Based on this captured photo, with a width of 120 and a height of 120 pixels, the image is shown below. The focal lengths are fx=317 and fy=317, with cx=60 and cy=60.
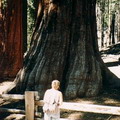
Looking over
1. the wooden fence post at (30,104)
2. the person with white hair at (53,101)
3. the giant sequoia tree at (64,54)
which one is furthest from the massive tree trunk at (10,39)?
the person with white hair at (53,101)

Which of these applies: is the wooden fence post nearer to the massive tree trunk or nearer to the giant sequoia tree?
the giant sequoia tree

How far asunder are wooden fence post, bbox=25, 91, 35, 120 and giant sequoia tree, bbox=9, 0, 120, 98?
209 centimetres

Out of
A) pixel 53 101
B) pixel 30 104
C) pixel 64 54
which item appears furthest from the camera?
pixel 64 54

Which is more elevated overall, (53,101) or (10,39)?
(10,39)

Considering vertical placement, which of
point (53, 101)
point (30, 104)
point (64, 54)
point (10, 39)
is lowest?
point (30, 104)

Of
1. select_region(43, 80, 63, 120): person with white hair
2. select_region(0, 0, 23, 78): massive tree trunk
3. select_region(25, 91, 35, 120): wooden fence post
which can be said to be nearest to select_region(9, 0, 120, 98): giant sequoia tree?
select_region(25, 91, 35, 120): wooden fence post

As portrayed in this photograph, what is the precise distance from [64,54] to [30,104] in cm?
303

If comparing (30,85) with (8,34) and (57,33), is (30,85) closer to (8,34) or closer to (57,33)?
(57,33)

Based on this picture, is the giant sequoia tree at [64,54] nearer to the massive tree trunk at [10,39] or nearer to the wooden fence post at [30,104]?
the wooden fence post at [30,104]

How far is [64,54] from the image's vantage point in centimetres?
1057

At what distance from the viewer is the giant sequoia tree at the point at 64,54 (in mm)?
10273

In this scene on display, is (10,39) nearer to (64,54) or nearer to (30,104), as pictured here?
(64,54)

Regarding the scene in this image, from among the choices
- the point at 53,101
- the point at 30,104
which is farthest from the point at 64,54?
the point at 53,101

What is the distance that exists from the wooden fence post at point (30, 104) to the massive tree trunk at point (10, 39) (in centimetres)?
713
